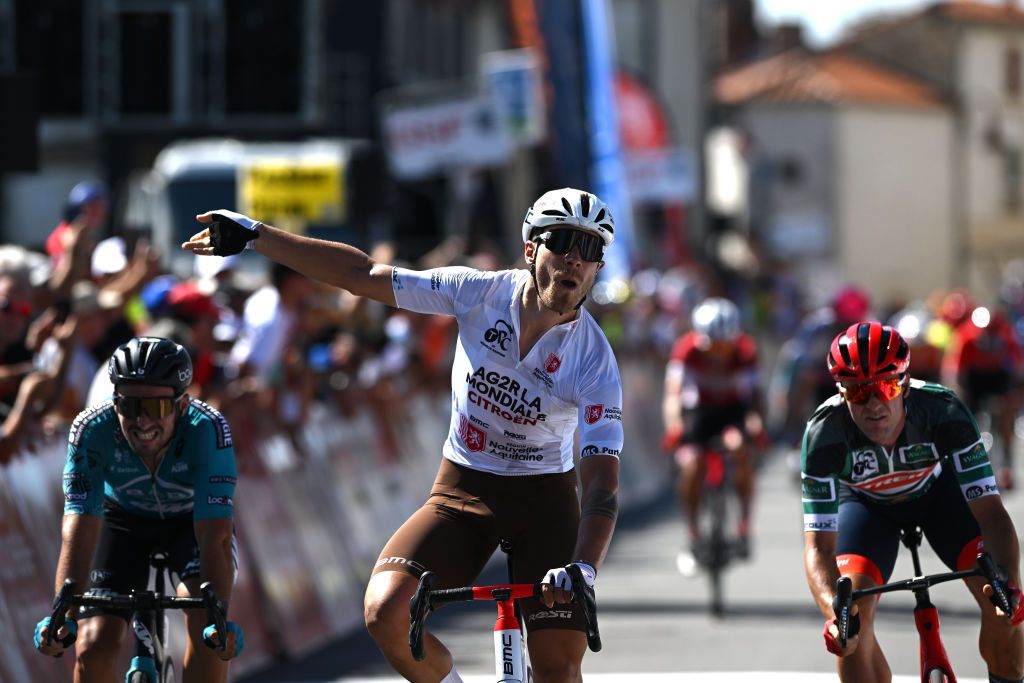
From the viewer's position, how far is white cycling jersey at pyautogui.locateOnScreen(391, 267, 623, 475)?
275 inches

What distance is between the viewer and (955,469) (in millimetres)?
7570

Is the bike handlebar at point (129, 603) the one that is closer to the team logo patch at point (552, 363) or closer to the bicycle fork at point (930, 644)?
the team logo patch at point (552, 363)

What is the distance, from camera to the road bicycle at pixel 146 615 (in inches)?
264

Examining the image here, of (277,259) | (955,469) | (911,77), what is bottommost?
(955,469)

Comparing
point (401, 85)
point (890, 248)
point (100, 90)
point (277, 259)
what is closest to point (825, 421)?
point (277, 259)

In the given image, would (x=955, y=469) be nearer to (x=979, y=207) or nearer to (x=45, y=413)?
(x=45, y=413)

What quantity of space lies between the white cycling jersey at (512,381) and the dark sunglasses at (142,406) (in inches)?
37.0

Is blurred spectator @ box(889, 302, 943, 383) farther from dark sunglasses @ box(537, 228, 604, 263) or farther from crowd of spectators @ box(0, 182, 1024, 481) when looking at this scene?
dark sunglasses @ box(537, 228, 604, 263)

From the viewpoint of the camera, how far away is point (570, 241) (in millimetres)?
6785

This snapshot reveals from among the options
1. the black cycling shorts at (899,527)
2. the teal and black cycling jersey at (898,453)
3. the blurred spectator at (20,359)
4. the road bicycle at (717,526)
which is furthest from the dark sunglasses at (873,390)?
the road bicycle at (717,526)

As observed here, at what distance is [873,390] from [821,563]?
26.1 inches

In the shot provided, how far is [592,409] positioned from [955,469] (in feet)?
5.07

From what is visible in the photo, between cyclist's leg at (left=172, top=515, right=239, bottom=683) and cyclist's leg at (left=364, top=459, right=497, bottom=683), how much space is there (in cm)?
69

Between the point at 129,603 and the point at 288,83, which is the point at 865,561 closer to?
the point at 129,603
